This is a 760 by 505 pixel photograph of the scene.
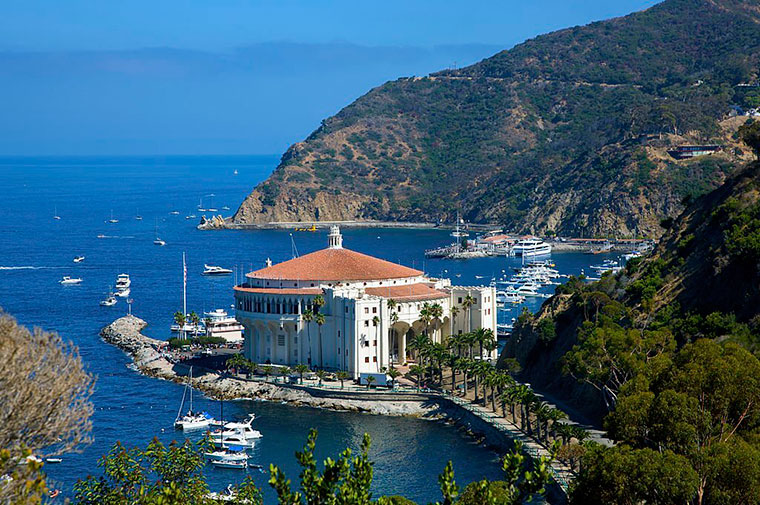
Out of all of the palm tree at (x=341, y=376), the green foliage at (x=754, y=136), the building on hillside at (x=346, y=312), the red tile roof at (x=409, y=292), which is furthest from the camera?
the red tile roof at (x=409, y=292)

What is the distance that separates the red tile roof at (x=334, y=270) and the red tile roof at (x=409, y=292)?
1.49m

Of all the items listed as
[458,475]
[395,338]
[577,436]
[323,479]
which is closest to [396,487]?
[458,475]

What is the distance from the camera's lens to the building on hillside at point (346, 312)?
9194 cm

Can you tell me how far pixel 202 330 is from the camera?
118875 millimetres

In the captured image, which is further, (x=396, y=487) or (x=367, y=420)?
(x=367, y=420)

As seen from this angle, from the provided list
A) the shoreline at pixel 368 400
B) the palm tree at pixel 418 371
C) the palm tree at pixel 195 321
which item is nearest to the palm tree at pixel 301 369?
the shoreline at pixel 368 400

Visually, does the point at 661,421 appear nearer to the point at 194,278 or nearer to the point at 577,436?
the point at 577,436

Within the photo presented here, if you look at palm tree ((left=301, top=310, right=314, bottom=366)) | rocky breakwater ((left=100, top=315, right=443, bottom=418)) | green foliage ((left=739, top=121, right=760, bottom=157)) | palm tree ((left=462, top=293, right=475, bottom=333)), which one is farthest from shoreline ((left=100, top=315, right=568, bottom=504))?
green foliage ((left=739, top=121, right=760, bottom=157))

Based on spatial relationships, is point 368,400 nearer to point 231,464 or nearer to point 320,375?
point 320,375

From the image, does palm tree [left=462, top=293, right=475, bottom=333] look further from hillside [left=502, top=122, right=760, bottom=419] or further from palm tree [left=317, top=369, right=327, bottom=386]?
palm tree [left=317, top=369, right=327, bottom=386]

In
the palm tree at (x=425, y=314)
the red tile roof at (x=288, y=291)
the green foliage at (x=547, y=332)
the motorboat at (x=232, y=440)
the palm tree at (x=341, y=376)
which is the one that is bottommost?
the motorboat at (x=232, y=440)

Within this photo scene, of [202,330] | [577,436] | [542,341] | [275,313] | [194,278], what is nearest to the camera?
[577,436]

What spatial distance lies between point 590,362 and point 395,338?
31.9 metres

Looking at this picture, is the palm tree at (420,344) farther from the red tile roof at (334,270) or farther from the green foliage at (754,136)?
the green foliage at (754,136)
